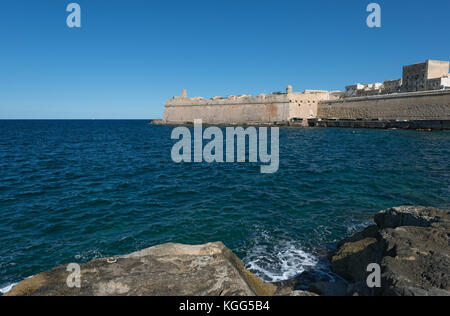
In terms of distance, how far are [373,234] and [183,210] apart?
15.4ft

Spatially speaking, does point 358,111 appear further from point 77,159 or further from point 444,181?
point 77,159

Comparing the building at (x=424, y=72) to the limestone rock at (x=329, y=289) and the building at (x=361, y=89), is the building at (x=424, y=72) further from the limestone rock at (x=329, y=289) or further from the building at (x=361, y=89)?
the limestone rock at (x=329, y=289)

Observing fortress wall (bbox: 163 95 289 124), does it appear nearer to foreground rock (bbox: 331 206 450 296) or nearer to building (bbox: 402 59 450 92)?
building (bbox: 402 59 450 92)

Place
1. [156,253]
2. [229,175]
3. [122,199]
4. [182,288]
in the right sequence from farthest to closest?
[229,175] → [122,199] → [156,253] → [182,288]

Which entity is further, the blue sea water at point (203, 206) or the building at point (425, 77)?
the building at point (425, 77)

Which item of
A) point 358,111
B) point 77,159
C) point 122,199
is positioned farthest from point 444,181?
point 358,111

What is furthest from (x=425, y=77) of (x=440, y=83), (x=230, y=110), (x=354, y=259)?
(x=354, y=259)

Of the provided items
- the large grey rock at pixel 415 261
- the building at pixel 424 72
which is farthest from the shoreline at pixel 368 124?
the large grey rock at pixel 415 261

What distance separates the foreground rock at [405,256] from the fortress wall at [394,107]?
32633 mm

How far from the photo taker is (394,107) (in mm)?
33719

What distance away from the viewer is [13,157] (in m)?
16.8

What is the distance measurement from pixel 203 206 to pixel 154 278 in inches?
200

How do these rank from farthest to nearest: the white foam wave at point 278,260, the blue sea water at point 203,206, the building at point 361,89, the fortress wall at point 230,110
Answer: the building at point 361,89
the fortress wall at point 230,110
the blue sea water at point 203,206
the white foam wave at point 278,260

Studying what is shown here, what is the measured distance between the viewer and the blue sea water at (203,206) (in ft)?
17.3
